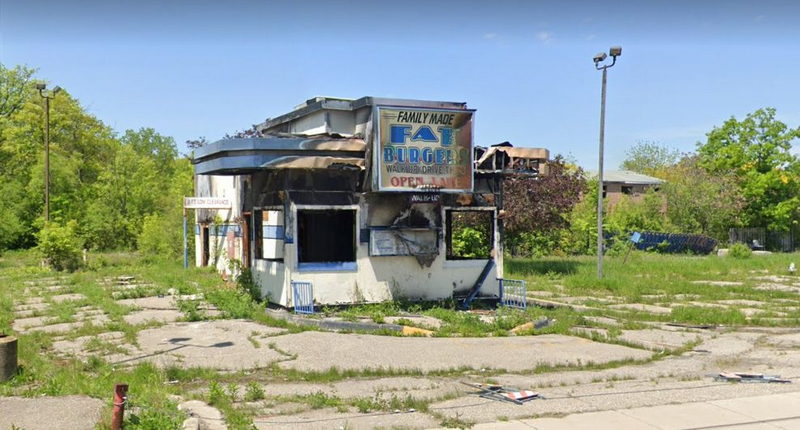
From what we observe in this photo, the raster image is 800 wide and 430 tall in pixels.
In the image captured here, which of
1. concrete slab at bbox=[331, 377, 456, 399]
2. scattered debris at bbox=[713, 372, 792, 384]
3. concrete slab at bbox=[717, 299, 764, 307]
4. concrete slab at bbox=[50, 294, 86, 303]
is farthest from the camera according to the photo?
concrete slab at bbox=[717, 299, 764, 307]

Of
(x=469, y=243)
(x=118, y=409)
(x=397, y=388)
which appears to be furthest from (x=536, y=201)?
(x=118, y=409)

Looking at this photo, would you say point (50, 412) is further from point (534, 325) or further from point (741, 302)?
A: point (741, 302)

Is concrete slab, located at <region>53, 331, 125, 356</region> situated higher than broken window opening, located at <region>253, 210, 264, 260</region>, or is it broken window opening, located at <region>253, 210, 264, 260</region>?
broken window opening, located at <region>253, 210, 264, 260</region>

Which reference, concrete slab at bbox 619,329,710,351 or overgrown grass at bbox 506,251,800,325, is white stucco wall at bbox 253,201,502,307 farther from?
concrete slab at bbox 619,329,710,351

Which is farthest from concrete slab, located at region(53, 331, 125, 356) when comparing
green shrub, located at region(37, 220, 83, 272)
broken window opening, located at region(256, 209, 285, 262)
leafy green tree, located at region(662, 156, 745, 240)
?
leafy green tree, located at region(662, 156, 745, 240)

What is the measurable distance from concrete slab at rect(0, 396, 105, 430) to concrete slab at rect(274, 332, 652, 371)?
378 cm

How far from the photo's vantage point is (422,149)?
18.3 meters

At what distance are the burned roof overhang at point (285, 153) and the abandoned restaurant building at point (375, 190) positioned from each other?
3 cm

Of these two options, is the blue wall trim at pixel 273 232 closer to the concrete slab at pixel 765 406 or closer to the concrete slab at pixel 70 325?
the concrete slab at pixel 70 325

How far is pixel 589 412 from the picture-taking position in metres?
8.95

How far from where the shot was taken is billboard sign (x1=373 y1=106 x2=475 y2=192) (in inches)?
704

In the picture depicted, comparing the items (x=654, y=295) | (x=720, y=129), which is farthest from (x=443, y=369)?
(x=720, y=129)

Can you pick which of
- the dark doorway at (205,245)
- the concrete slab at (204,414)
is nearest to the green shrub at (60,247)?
the dark doorway at (205,245)

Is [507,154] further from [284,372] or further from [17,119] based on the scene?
[17,119]
